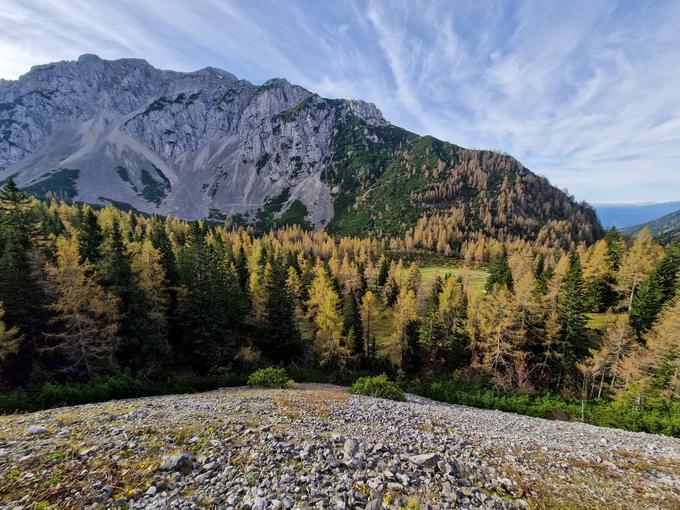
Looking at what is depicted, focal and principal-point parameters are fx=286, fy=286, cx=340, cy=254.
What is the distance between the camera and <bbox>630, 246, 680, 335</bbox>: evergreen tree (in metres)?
43.0

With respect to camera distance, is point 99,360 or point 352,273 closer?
point 99,360

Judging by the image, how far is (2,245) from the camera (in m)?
33.8

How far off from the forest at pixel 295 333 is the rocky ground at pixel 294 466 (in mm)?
15328

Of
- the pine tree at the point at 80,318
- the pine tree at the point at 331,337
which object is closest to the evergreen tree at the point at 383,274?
the pine tree at the point at 331,337

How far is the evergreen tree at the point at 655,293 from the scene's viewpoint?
4300cm

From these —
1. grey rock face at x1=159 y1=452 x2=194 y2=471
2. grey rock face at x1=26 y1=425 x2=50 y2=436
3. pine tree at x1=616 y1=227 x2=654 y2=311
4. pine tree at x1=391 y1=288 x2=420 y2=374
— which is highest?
pine tree at x1=616 y1=227 x2=654 y2=311

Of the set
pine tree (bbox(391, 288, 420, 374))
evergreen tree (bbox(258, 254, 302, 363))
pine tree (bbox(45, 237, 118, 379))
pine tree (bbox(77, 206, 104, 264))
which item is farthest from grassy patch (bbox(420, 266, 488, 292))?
pine tree (bbox(77, 206, 104, 264))

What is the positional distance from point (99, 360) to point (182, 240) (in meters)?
82.7

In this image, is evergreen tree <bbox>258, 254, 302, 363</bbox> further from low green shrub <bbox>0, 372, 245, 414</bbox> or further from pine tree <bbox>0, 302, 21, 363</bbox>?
pine tree <bbox>0, 302, 21, 363</bbox>

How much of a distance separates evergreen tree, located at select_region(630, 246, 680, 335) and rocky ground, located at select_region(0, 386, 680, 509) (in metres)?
40.5

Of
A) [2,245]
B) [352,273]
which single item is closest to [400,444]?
[2,245]

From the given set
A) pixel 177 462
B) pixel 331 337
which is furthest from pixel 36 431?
pixel 331 337

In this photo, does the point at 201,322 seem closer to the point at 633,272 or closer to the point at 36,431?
the point at 36,431

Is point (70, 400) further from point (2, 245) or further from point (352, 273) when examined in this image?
point (352, 273)
